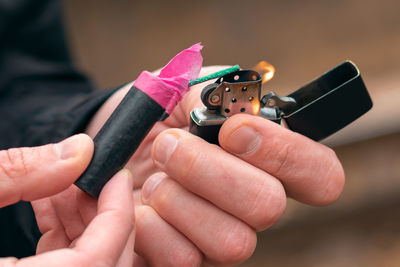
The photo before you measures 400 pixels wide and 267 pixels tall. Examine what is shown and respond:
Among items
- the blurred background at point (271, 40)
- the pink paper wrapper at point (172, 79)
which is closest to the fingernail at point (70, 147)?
the pink paper wrapper at point (172, 79)

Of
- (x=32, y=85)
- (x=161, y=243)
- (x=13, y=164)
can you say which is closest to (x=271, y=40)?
(x=32, y=85)

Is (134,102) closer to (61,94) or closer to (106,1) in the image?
(61,94)

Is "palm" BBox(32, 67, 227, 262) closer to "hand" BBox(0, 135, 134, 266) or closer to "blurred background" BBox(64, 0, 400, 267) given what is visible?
"hand" BBox(0, 135, 134, 266)

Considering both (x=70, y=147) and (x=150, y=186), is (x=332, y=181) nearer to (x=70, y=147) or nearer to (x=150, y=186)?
(x=150, y=186)

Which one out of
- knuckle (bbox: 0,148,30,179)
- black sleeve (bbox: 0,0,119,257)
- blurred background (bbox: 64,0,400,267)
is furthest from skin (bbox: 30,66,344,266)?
blurred background (bbox: 64,0,400,267)

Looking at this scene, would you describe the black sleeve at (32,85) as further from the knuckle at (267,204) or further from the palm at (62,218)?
the knuckle at (267,204)

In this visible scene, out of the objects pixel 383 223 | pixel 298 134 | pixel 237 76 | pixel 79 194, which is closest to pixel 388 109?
pixel 383 223
